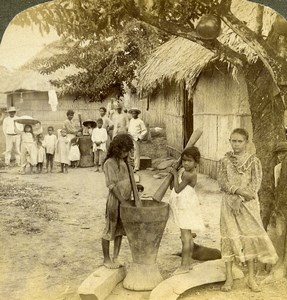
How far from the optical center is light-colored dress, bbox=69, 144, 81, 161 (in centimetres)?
300

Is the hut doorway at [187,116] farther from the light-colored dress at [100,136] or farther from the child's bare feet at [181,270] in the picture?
the child's bare feet at [181,270]

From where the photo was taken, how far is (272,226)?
310 centimetres

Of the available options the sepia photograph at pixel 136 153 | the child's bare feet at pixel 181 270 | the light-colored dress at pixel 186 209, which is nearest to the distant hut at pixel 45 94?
the sepia photograph at pixel 136 153

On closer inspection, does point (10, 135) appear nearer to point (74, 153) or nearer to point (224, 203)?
point (74, 153)

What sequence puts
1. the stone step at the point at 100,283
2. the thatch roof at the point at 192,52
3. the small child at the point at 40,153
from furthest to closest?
1. the small child at the point at 40,153
2. the thatch roof at the point at 192,52
3. the stone step at the point at 100,283

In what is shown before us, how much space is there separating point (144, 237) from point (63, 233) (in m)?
0.43

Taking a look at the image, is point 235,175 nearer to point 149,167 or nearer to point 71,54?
point 149,167

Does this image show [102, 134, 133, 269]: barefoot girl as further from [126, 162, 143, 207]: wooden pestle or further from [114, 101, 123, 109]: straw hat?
[114, 101, 123, 109]: straw hat

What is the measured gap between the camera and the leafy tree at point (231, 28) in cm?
288

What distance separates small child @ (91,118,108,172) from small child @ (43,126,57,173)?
0.72 ft

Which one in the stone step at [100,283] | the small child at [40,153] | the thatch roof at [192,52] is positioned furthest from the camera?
the small child at [40,153]

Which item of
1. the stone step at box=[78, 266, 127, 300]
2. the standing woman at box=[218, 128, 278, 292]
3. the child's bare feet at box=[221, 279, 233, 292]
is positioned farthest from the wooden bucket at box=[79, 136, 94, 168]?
the child's bare feet at box=[221, 279, 233, 292]

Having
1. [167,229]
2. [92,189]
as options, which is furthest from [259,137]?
[92,189]

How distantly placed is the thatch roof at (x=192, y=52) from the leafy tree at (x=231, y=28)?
25mm
